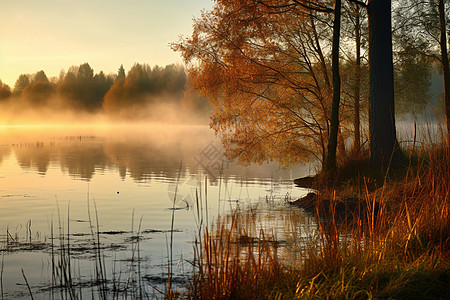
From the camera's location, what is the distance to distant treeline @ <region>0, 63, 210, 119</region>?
124 meters

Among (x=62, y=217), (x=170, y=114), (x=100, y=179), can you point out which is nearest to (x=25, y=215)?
(x=62, y=217)

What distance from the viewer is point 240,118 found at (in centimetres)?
1952

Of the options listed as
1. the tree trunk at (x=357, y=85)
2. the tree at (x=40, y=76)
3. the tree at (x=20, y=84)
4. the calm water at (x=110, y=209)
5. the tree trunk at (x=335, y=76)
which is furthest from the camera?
the tree at (x=20, y=84)

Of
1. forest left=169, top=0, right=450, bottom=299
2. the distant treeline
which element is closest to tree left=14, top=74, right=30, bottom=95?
the distant treeline

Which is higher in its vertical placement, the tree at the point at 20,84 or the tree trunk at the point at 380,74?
the tree at the point at 20,84

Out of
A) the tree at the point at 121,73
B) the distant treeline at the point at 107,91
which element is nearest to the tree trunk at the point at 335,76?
the distant treeline at the point at 107,91

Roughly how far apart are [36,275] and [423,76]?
901 inches

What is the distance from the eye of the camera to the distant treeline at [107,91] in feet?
408

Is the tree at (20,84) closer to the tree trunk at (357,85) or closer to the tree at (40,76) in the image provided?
the tree at (40,76)

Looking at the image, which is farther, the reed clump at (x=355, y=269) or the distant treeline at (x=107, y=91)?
the distant treeline at (x=107, y=91)

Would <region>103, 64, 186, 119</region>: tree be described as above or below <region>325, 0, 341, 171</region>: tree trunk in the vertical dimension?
above

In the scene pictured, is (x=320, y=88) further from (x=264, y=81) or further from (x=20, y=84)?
(x=20, y=84)

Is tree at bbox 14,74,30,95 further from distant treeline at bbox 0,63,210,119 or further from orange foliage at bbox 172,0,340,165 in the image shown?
A: orange foliage at bbox 172,0,340,165

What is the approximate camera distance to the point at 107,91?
135250mm
